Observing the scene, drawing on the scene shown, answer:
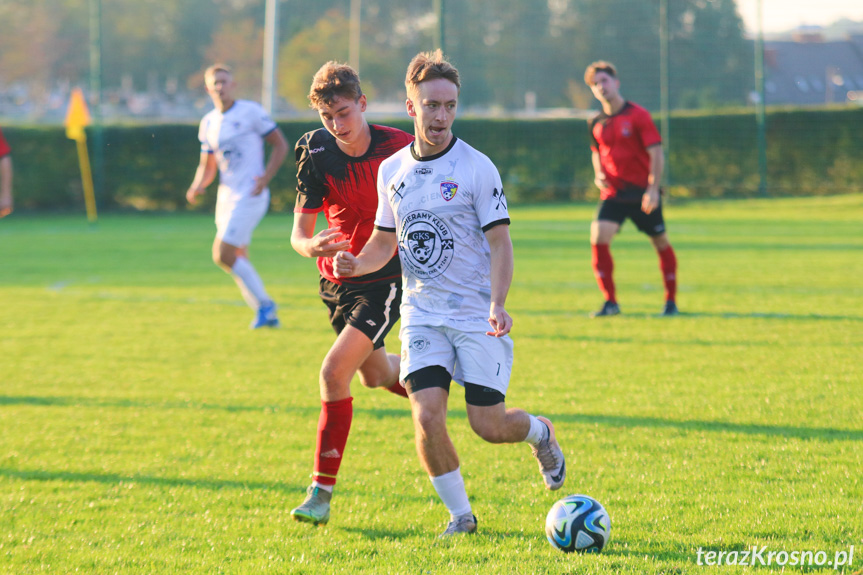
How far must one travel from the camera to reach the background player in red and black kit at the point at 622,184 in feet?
30.6

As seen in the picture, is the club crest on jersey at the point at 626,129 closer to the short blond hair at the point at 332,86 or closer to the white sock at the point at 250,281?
the white sock at the point at 250,281

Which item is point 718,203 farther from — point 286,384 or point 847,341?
point 286,384

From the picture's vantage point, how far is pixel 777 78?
23.4 m

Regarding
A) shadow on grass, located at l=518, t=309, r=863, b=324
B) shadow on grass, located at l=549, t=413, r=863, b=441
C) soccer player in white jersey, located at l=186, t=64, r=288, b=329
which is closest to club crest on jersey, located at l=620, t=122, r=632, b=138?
shadow on grass, located at l=518, t=309, r=863, b=324

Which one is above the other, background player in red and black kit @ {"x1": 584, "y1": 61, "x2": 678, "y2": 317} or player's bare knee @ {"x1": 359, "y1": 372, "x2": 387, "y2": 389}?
background player in red and black kit @ {"x1": 584, "y1": 61, "x2": 678, "y2": 317}

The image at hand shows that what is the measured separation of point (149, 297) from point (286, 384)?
216 inches

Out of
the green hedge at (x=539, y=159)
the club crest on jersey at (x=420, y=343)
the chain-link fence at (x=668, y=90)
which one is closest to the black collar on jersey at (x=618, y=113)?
the club crest on jersey at (x=420, y=343)

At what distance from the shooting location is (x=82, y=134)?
880 inches

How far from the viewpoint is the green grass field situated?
3744 millimetres

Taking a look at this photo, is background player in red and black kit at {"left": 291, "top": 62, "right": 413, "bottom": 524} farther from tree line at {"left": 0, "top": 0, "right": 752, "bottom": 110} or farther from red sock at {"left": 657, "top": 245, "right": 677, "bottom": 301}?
tree line at {"left": 0, "top": 0, "right": 752, "bottom": 110}

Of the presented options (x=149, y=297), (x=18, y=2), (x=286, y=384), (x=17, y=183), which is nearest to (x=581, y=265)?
(x=149, y=297)

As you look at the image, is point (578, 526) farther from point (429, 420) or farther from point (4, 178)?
point (4, 178)

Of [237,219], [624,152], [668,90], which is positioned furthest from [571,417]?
[668,90]

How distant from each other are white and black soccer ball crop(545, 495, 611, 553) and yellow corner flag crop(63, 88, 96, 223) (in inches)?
810
